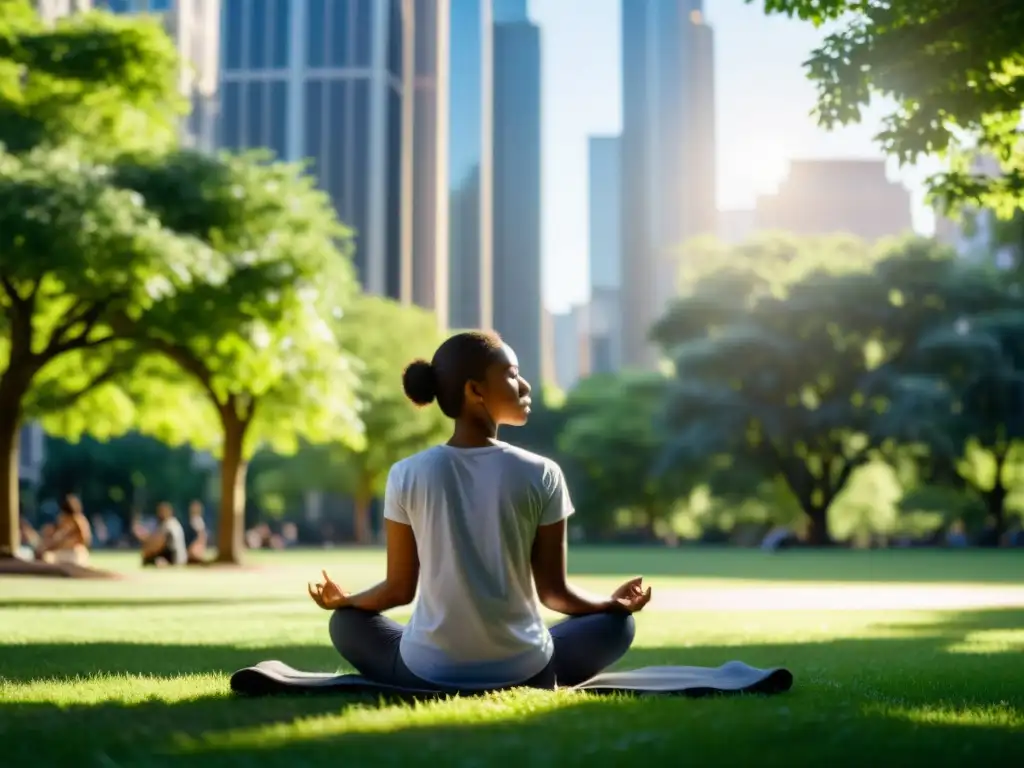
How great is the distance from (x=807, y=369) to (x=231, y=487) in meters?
30.0

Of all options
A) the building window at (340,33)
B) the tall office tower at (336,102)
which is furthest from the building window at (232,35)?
the building window at (340,33)

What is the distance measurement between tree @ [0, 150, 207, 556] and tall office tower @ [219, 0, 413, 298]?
143 m

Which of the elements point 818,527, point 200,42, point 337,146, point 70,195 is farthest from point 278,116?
point 70,195

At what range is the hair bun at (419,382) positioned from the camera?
6.30m

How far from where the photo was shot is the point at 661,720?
5594 mm

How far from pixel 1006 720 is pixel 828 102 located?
651cm

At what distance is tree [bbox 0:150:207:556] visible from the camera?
21.6m

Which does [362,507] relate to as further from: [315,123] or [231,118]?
[231,118]

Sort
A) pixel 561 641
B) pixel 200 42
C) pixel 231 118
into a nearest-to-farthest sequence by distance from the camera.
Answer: pixel 561 641 < pixel 200 42 < pixel 231 118

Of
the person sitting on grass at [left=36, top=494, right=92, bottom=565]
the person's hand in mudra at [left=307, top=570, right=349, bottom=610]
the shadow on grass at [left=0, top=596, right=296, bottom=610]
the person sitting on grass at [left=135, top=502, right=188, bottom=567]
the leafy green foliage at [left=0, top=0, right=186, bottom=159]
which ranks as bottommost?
the person sitting on grass at [left=135, top=502, right=188, bottom=567]

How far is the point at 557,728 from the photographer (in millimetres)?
5309

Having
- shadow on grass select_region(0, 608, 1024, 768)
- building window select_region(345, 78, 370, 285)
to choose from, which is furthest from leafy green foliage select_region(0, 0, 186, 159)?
building window select_region(345, 78, 370, 285)

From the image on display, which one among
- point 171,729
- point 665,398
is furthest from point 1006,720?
point 665,398

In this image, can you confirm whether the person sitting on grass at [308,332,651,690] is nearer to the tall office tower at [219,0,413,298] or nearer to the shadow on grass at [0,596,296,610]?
the shadow on grass at [0,596,296,610]
